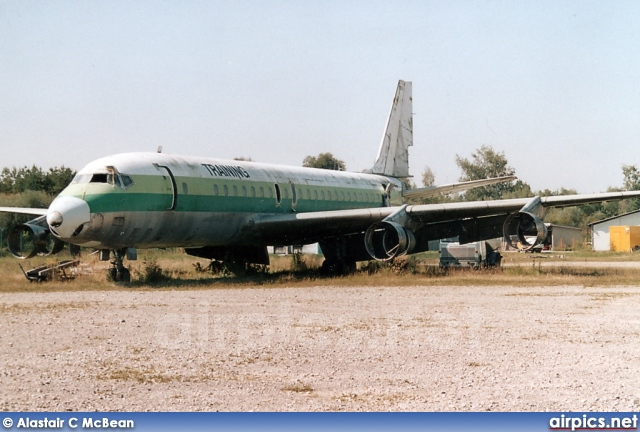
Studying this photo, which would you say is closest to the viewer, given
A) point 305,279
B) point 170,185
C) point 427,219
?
point 170,185

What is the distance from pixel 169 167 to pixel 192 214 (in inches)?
60.3

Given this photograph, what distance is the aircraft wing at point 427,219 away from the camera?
26.2 m

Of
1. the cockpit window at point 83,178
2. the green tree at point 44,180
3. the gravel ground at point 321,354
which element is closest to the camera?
the gravel ground at point 321,354

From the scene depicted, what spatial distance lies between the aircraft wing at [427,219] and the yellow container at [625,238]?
3727 centimetres

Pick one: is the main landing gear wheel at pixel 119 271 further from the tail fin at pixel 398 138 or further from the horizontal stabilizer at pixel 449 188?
the tail fin at pixel 398 138

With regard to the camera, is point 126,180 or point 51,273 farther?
point 51,273

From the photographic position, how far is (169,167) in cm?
2456

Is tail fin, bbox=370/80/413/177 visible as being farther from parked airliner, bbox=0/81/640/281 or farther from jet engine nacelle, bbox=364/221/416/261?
jet engine nacelle, bbox=364/221/416/261

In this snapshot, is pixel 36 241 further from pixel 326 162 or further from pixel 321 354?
pixel 326 162

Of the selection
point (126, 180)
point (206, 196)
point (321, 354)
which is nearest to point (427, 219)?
point (206, 196)

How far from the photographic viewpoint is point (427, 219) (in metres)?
27.3

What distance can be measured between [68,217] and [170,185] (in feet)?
11.5

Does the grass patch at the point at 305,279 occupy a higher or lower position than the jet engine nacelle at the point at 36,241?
lower

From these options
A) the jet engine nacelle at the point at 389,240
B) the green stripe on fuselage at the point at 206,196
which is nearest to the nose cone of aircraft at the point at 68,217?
the green stripe on fuselage at the point at 206,196
